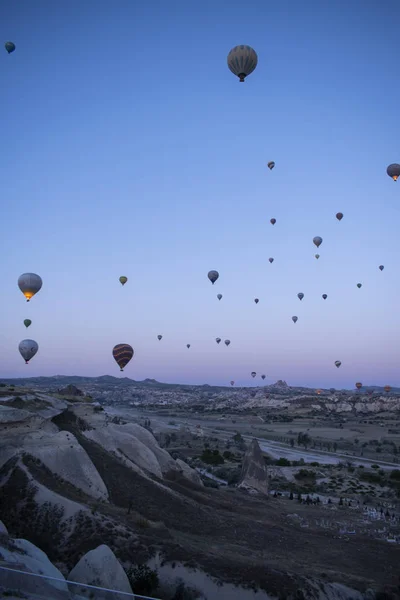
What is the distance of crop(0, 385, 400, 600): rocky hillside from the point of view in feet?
41.8

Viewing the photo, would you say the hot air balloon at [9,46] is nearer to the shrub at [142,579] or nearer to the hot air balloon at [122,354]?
the hot air balloon at [122,354]

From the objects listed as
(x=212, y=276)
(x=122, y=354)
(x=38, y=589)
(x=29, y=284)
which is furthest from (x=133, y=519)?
(x=212, y=276)

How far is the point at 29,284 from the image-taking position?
2803 cm

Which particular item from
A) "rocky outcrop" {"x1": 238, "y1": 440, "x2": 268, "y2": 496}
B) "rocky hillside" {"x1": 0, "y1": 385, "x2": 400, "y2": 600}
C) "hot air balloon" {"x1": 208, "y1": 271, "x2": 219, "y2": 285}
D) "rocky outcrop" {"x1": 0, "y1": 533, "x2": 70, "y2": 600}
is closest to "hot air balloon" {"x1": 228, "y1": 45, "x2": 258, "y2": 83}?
"rocky hillside" {"x1": 0, "y1": 385, "x2": 400, "y2": 600}

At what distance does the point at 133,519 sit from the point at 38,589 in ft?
26.4

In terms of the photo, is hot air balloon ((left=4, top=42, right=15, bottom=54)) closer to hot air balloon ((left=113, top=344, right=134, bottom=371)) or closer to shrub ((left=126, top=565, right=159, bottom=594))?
hot air balloon ((left=113, top=344, right=134, bottom=371))

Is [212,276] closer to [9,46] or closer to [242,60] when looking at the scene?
[242,60]

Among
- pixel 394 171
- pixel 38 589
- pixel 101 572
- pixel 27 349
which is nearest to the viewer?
pixel 38 589

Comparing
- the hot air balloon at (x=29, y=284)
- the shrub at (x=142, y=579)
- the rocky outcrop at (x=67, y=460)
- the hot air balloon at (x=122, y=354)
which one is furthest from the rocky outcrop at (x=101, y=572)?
the hot air balloon at (x=122, y=354)

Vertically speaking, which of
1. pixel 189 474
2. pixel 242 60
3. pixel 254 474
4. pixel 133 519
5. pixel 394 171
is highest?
pixel 242 60

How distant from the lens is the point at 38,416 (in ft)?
66.3

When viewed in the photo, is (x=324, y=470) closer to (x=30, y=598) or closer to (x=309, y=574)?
Result: (x=309, y=574)

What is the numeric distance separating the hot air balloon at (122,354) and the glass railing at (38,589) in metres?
26.8

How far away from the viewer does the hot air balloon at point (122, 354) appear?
34.6 metres
